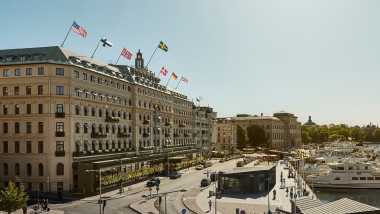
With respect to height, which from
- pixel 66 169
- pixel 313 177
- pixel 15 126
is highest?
pixel 15 126

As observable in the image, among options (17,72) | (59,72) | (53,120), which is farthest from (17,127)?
(59,72)

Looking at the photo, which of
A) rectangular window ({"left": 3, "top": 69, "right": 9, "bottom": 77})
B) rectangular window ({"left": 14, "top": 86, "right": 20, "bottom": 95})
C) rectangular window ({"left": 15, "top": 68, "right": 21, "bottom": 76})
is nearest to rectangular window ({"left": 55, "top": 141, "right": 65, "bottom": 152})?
rectangular window ({"left": 14, "top": 86, "right": 20, "bottom": 95})

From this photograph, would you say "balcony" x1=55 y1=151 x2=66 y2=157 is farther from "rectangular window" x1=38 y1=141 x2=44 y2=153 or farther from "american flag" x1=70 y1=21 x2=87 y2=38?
"american flag" x1=70 y1=21 x2=87 y2=38

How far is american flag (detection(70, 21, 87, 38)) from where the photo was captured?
7236cm

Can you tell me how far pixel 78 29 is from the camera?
7319 centimetres

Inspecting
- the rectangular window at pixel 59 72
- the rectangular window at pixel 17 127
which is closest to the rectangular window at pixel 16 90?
the rectangular window at pixel 17 127

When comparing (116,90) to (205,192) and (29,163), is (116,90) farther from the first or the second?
(205,192)

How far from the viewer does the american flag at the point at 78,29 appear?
2849 inches

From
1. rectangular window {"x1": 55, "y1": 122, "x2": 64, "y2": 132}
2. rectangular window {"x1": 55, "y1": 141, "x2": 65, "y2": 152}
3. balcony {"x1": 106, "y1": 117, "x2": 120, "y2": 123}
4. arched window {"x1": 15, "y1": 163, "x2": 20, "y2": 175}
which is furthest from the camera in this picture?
balcony {"x1": 106, "y1": 117, "x2": 120, "y2": 123}

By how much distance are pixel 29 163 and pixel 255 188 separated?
143 feet

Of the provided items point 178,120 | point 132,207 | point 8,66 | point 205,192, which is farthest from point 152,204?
point 178,120

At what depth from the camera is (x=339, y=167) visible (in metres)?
104

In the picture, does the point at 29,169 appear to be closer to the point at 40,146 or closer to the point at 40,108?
the point at 40,146

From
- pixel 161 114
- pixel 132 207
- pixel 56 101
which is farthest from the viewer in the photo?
pixel 161 114
